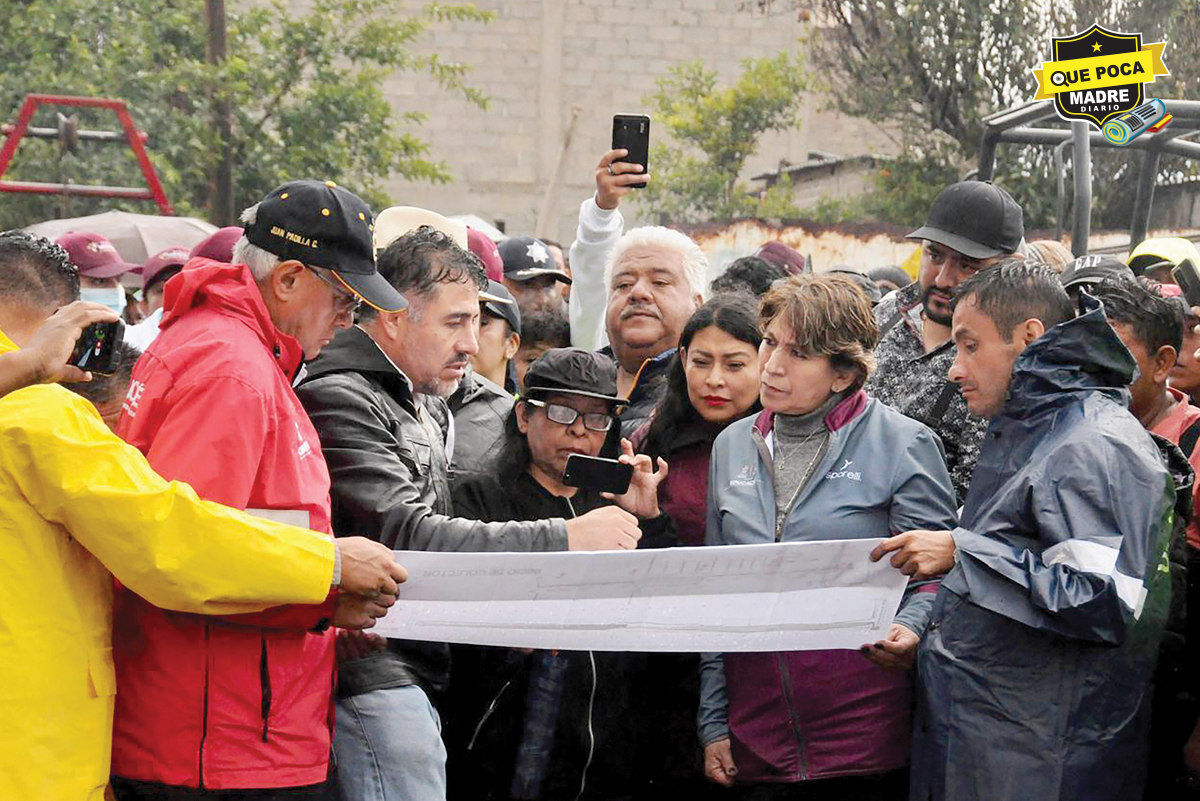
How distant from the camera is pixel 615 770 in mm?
4305

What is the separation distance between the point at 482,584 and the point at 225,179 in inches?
476

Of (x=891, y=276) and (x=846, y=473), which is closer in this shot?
(x=846, y=473)

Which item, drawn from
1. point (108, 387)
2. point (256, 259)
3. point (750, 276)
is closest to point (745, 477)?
point (256, 259)

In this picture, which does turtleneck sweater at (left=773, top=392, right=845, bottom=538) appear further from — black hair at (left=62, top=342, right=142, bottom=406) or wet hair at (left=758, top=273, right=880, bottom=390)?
black hair at (left=62, top=342, right=142, bottom=406)

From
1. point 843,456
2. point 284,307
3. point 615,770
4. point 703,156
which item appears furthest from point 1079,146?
point 703,156

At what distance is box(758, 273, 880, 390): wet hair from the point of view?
13.6ft

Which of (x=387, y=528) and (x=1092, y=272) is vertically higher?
(x=1092, y=272)

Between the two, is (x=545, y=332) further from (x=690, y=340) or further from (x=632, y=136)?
(x=690, y=340)

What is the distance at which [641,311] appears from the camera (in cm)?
521

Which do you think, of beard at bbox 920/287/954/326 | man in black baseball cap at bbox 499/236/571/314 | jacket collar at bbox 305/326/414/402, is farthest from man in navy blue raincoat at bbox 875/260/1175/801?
man in black baseball cap at bbox 499/236/571/314

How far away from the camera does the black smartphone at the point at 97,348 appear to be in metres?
3.26

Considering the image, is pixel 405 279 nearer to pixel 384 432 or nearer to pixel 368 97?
pixel 384 432

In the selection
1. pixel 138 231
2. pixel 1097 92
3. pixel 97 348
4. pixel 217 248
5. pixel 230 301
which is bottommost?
pixel 138 231

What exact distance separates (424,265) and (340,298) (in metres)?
0.57
